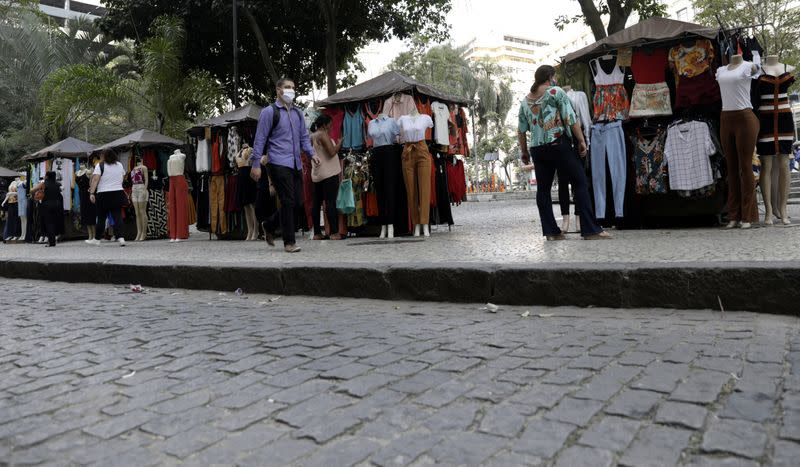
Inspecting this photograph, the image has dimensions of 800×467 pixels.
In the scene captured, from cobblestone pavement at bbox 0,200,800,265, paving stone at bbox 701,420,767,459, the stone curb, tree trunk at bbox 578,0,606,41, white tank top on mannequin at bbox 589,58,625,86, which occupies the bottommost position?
paving stone at bbox 701,420,767,459

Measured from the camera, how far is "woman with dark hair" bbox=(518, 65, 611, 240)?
649 cm

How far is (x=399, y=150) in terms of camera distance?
920cm

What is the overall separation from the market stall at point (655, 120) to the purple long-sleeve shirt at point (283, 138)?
363 centimetres

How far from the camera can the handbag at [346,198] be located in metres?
9.72

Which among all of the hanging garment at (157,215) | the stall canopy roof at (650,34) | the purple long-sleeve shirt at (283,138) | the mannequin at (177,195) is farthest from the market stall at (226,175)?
the stall canopy roof at (650,34)

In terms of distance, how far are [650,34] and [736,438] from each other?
22.7 feet

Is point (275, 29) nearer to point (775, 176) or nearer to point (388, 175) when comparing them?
point (388, 175)

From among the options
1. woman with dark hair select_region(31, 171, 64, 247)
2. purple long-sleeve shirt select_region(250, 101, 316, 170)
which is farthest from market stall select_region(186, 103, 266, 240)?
purple long-sleeve shirt select_region(250, 101, 316, 170)

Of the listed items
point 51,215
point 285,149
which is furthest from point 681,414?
point 51,215

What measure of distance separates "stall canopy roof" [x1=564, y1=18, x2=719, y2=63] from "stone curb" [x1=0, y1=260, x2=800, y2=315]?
4.60 m

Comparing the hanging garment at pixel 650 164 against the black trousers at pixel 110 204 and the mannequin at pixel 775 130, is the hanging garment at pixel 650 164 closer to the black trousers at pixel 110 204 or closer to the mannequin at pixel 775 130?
the mannequin at pixel 775 130

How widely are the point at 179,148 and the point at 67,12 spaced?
58.5m

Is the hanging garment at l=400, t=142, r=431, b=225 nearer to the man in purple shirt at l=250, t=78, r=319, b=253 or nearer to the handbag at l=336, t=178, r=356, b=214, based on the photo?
the handbag at l=336, t=178, r=356, b=214

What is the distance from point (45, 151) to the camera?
632 inches
